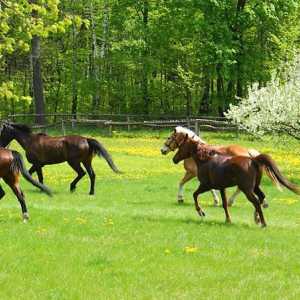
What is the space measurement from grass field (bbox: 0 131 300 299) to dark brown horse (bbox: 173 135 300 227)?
739mm

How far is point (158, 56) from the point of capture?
5512 centimetres

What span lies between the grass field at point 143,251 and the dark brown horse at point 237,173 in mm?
739

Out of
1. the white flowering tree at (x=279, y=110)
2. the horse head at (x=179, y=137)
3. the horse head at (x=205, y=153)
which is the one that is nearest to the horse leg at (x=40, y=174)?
the horse head at (x=179, y=137)

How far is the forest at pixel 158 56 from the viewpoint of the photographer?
165 ft

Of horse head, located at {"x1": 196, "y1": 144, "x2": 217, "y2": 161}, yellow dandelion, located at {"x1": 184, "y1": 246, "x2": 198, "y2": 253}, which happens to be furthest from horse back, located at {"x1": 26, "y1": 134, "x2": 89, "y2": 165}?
yellow dandelion, located at {"x1": 184, "y1": 246, "x2": 198, "y2": 253}

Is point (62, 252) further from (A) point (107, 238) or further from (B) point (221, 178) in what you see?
(B) point (221, 178)

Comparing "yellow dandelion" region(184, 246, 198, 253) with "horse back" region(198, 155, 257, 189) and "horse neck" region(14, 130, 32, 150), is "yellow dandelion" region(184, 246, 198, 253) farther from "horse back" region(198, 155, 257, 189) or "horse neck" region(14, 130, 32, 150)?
"horse neck" region(14, 130, 32, 150)

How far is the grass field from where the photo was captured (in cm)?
851

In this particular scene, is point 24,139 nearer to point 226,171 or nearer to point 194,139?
point 194,139

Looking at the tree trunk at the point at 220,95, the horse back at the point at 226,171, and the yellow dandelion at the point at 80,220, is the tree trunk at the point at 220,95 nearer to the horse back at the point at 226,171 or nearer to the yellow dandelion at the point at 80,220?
the horse back at the point at 226,171

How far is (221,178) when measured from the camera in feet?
44.0

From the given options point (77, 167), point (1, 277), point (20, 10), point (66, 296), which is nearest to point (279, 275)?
point (66, 296)

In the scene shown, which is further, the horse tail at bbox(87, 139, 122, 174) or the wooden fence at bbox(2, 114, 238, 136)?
the wooden fence at bbox(2, 114, 238, 136)

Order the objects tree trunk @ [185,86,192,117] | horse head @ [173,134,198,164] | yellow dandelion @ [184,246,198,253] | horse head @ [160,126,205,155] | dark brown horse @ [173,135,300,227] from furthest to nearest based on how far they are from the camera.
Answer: tree trunk @ [185,86,192,117] < horse head @ [160,126,205,155] < horse head @ [173,134,198,164] < dark brown horse @ [173,135,300,227] < yellow dandelion @ [184,246,198,253]
